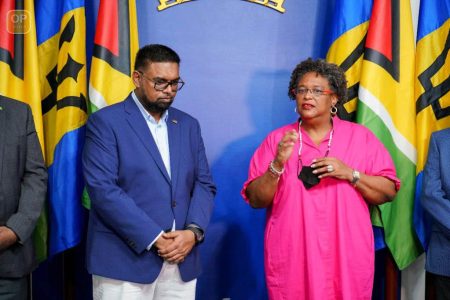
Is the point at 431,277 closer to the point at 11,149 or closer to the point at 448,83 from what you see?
the point at 448,83

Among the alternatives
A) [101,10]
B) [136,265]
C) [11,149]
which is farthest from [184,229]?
[101,10]

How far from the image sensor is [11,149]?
2018mm

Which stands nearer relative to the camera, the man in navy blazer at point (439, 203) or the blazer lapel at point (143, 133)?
the blazer lapel at point (143, 133)

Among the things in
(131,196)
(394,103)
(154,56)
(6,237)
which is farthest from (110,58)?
(394,103)

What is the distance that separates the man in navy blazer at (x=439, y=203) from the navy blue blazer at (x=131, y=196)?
3.27 ft

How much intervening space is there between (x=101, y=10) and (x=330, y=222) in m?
1.49

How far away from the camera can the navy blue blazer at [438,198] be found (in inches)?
88.0

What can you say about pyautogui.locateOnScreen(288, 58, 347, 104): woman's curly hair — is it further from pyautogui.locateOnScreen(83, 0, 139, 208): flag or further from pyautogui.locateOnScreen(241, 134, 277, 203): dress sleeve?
pyautogui.locateOnScreen(83, 0, 139, 208): flag

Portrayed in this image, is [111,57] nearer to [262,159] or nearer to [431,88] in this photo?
[262,159]

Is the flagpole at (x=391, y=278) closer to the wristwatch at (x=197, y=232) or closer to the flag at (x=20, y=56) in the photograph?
the wristwatch at (x=197, y=232)

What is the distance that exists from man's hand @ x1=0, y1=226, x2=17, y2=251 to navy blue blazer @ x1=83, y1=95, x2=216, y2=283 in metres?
0.28

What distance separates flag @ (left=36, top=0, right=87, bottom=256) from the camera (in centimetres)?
250

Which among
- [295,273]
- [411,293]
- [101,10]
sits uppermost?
[101,10]

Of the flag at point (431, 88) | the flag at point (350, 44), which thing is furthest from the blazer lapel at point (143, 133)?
the flag at point (431, 88)
